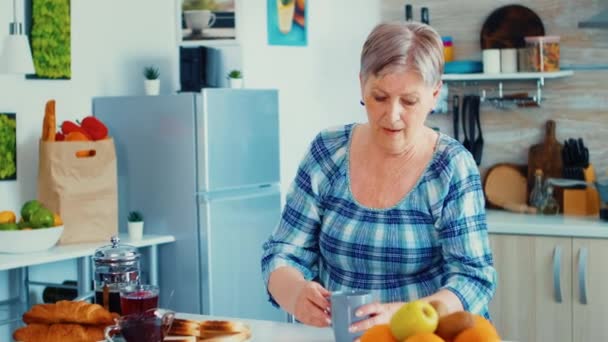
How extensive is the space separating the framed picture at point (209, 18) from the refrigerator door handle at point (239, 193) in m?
0.71

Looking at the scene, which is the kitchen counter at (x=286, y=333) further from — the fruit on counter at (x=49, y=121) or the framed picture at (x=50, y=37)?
the framed picture at (x=50, y=37)

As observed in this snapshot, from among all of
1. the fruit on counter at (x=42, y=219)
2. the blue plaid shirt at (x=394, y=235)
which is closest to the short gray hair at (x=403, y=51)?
the blue plaid shirt at (x=394, y=235)

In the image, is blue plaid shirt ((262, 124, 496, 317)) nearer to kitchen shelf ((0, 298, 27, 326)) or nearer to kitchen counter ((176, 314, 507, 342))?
kitchen counter ((176, 314, 507, 342))

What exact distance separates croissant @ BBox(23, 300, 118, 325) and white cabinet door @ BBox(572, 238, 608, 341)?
242 cm

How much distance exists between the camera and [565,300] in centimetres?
404

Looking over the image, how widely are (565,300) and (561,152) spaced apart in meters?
0.87

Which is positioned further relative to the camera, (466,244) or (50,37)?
(50,37)

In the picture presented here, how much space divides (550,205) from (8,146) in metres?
2.36

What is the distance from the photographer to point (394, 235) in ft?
→ 7.20

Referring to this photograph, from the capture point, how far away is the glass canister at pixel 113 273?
2191 millimetres

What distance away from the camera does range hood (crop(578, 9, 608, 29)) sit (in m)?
4.26

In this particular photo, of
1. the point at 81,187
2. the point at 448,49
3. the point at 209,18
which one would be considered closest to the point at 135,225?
the point at 81,187

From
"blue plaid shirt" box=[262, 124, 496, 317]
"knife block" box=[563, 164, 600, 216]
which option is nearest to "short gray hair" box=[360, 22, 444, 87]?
"blue plaid shirt" box=[262, 124, 496, 317]

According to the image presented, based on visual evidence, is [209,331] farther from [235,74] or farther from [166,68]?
[166,68]
